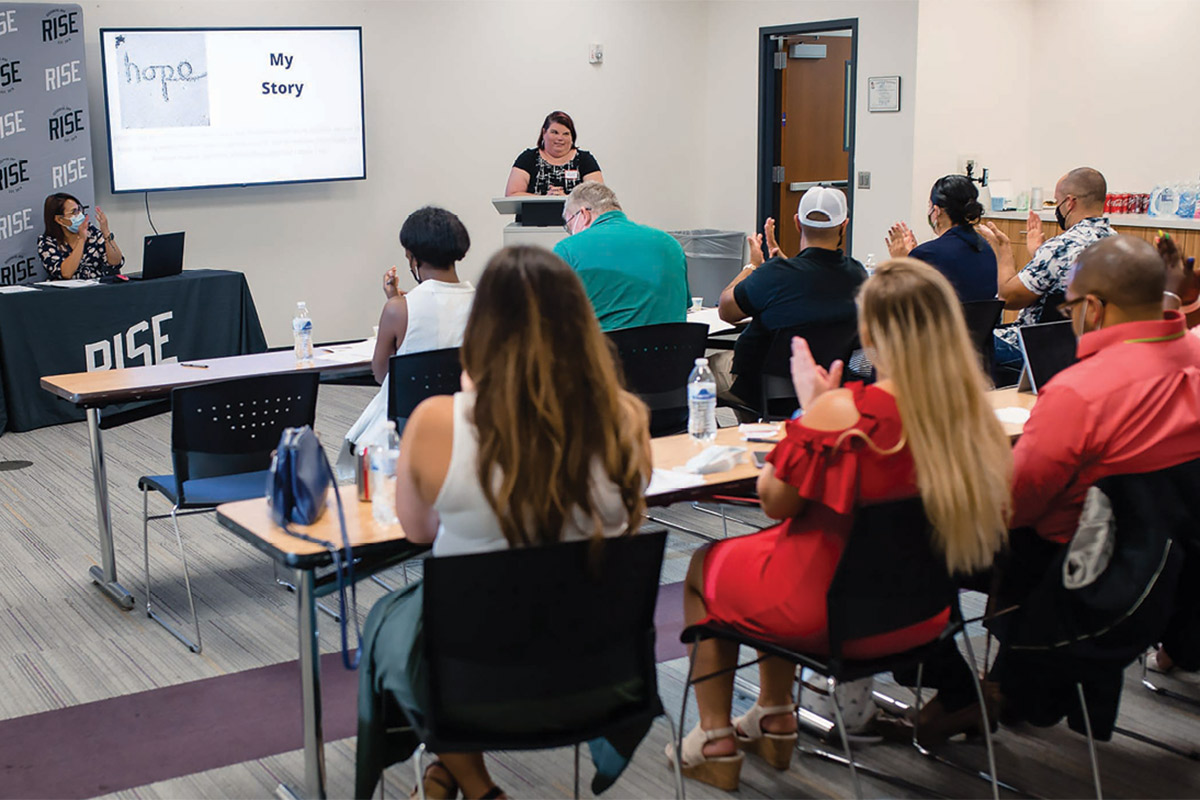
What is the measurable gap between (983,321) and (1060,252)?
0.59 metres

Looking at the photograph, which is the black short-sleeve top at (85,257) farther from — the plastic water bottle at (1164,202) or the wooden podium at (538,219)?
the plastic water bottle at (1164,202)

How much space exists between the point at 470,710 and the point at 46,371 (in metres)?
5.33

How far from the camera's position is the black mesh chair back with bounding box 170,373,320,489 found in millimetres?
3766

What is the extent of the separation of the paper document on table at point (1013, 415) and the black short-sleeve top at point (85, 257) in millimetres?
5549

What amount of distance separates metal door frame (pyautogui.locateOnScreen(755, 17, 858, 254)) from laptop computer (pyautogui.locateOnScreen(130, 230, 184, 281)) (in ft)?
15.1

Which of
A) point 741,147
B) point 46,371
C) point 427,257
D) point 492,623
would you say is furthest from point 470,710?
point 741,147

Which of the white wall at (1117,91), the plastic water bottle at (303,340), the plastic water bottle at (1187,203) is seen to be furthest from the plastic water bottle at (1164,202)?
the plastic water bottle at (303,340)

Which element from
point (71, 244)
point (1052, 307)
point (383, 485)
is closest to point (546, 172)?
point (71, 244)

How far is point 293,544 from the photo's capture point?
249cm

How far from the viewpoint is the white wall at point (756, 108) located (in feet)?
28.5

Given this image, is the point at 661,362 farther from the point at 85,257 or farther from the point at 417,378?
the point at 85,257

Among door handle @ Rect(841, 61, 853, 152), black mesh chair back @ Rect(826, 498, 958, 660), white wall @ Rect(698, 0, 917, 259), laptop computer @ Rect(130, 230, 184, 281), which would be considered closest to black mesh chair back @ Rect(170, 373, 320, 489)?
black mesh chair back @ Rect(826, 498, 958, 660)

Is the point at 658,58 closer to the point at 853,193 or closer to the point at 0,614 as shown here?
the point at 853,193

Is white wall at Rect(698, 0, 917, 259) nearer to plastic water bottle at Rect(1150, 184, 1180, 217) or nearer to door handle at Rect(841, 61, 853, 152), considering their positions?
door handle at Rect(841, 61, 853, 152)
